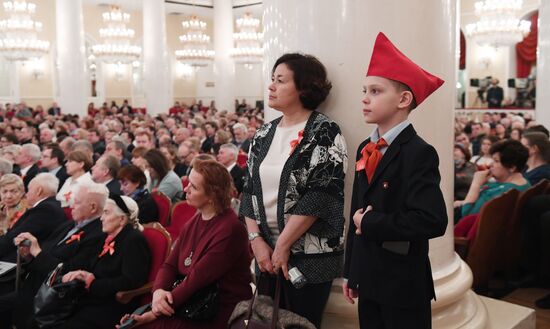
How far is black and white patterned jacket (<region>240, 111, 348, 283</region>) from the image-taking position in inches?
85.0

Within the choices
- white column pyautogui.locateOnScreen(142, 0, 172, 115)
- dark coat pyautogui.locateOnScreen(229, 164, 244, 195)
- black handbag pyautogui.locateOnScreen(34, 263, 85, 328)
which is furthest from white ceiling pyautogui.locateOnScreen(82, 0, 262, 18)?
black handbag pyautogui.locateOnScreen(34, 263, 85, 328)

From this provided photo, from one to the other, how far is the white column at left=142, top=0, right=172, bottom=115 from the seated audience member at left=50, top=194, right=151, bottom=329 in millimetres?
15608

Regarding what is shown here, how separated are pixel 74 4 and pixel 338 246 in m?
15.9

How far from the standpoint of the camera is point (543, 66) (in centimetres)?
923

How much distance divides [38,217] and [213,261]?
6.62ft

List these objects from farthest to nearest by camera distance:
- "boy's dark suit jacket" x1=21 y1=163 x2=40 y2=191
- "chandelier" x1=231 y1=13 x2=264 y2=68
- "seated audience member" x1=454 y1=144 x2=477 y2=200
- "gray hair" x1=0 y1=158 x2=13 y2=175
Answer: "chandelier" x1=231 y1=13 x2=264 y2=68 → "boy's dark suit jacket" x1=21 y1=163 x2=40 y2=191 → "seated audience member" x1=454 y1=144 x2=477 y2=200 → "gray hair" x1=0 y1=158 x2=13 y2=175

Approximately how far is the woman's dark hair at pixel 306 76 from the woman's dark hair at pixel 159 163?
354 centimetres

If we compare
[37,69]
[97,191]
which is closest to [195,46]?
[37,69]

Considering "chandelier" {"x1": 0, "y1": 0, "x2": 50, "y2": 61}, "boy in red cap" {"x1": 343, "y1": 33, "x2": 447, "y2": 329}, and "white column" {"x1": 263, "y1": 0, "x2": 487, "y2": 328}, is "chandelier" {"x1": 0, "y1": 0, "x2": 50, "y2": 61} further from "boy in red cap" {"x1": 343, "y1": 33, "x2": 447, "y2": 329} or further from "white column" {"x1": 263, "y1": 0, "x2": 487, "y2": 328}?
"boy in red cap" {"x1": 343, "y1": 33, "x2": 447, "y2": 329}

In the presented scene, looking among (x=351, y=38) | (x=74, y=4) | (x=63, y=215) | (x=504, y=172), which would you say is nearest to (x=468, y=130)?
(x=504, y=172)

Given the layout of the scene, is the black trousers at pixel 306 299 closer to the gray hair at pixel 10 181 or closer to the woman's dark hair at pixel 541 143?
the gray hair at pixel 10 181

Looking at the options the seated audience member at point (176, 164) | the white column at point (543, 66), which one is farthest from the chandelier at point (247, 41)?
the seated audience member at point (176, 164)

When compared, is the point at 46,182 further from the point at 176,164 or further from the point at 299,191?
the point at 176,164

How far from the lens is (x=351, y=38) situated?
2.35 m
